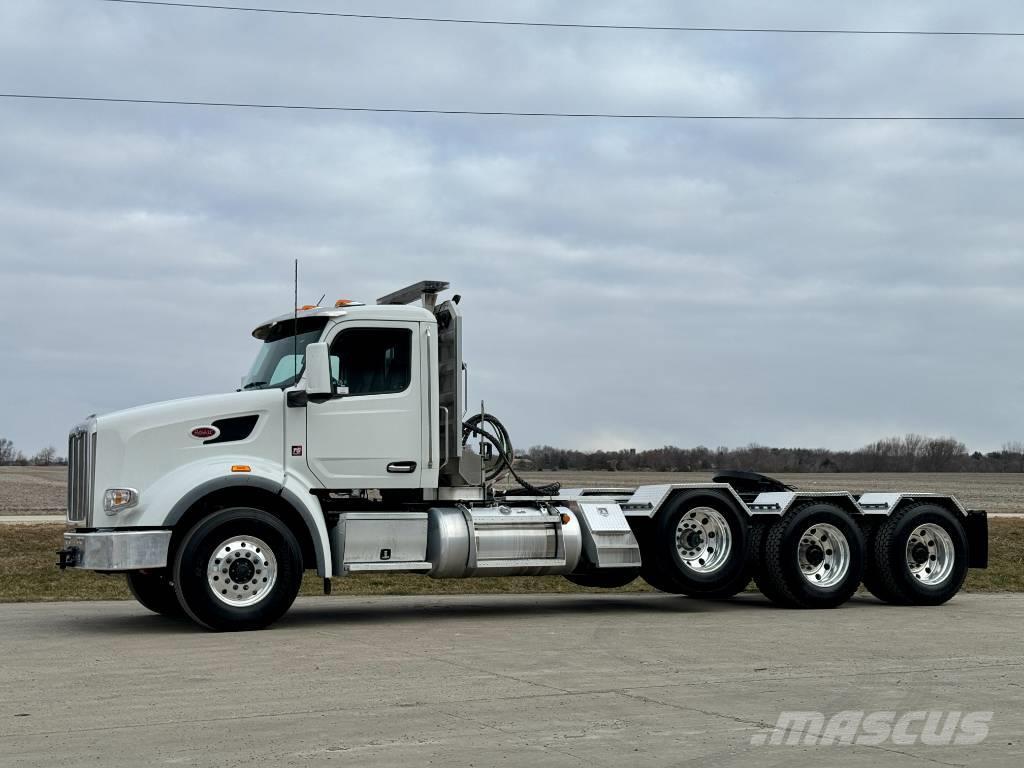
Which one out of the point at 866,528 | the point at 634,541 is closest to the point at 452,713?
the point at 634,541

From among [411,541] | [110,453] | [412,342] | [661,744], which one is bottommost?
[661,744]

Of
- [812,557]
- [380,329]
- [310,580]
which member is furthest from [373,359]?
[310,580]

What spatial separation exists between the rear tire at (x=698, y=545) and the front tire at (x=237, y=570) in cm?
440

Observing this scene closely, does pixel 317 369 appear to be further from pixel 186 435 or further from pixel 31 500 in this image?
pixel 31 500

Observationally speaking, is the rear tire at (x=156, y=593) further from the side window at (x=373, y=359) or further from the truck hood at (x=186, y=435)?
the side window at (x=373, y=359)

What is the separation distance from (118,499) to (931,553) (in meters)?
10.1

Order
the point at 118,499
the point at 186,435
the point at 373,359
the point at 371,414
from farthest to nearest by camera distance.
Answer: the point at 373,359 < the point at 371,414 < the point at 186,435 < the point at 118,499

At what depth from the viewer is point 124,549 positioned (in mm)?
12641

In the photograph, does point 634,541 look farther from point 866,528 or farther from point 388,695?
point 388,695

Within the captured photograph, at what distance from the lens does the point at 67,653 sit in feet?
37.3

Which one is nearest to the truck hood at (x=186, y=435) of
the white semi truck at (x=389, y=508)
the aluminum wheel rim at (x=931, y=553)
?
the white semi truck at (x=389, y=508)

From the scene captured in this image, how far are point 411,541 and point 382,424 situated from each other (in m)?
1.30

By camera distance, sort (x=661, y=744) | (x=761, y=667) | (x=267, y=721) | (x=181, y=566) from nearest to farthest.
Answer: (x=661, y=744), (x=267, y=721), (x=761, y=667), (x=181, y=566)

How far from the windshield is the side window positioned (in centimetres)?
33
